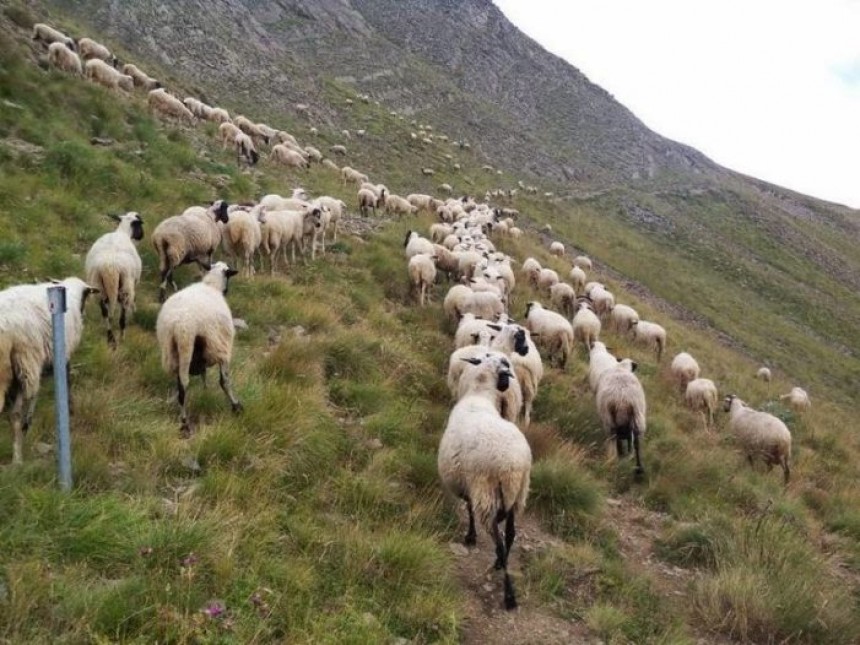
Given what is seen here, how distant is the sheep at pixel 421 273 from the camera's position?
45.0 feet

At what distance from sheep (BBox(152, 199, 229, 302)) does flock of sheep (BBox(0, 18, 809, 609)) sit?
0.02 m

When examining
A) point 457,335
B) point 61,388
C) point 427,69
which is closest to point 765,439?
point 457,335

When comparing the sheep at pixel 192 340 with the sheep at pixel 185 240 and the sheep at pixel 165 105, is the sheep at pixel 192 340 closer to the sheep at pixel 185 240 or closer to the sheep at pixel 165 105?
the sheep at pixel 185 240

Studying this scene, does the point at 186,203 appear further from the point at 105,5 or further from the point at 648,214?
the point at 648,214

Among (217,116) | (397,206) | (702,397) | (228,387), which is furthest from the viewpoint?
(217,116)

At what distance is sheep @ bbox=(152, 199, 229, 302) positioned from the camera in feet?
31.2

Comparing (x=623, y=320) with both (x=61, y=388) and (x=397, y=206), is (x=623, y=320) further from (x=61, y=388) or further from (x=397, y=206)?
(x=61, y=388)

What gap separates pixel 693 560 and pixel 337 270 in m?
9.04

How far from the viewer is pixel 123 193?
12016 mm

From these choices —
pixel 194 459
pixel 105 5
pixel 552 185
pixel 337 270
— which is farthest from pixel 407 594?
pixel 552 185

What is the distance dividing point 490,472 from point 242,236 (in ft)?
25.0

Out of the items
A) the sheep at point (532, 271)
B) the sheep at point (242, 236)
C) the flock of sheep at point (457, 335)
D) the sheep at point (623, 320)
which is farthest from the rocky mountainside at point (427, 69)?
the sheep at point (242, 236)

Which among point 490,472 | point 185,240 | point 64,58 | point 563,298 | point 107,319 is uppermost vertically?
point 64,58

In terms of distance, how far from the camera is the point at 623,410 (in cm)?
912
